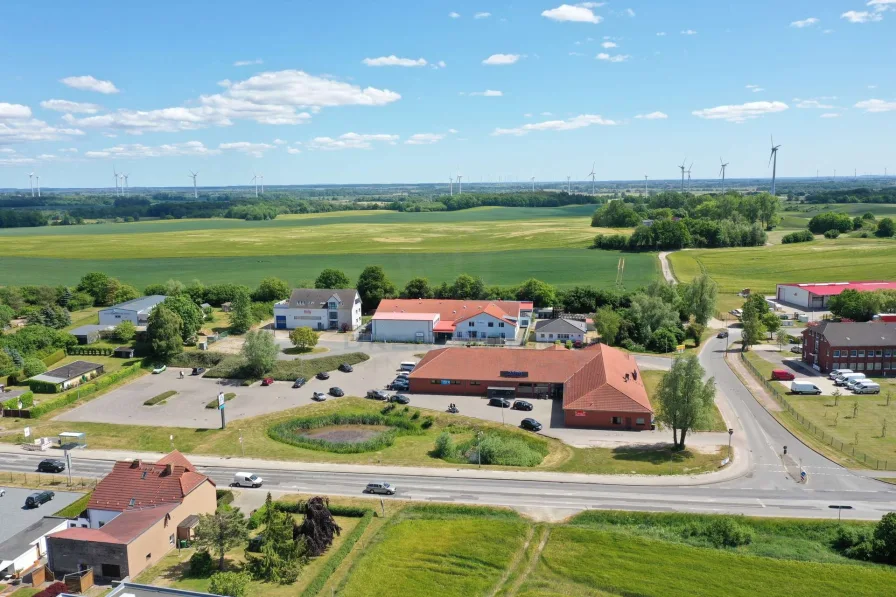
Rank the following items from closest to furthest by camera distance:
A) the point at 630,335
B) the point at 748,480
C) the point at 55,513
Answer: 1. the point at 55,513
2. the point at 748,480
3. the point at 630,335

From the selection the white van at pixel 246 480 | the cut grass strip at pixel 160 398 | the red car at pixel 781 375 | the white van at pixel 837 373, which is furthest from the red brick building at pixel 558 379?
the cut grass strip at pixel 160 398

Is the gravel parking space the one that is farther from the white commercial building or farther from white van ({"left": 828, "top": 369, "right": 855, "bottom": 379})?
white van ({"left": 828, "top": 369, "right": 855, "bottom": 379})

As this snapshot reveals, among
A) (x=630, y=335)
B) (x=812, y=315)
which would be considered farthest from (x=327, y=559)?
(x=812, y=315)

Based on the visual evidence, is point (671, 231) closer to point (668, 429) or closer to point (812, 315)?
point (812, 315)

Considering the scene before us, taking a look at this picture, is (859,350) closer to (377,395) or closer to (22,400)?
(377,395)

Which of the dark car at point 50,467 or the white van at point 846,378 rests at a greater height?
the white van at point 846,378

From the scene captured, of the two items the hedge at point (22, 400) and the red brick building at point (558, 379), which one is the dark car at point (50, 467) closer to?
the hedge at point (22, 400)
